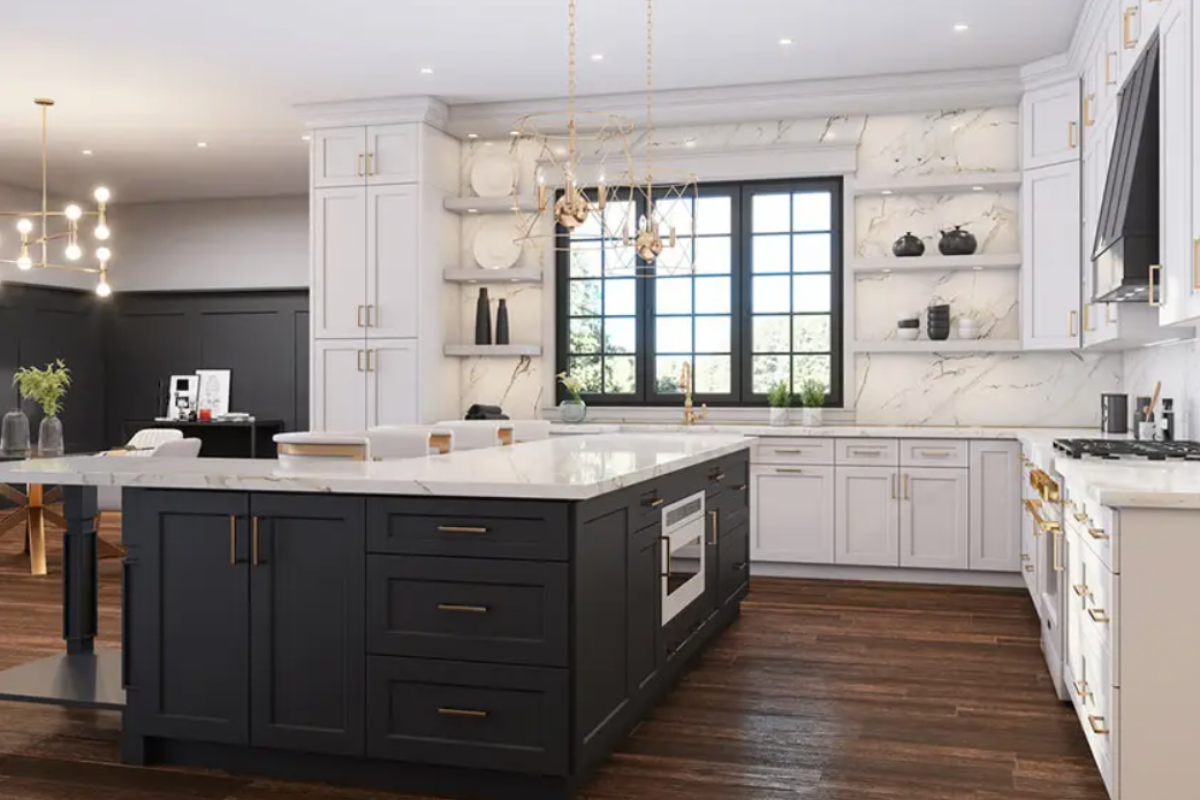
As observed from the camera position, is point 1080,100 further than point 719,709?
Yes

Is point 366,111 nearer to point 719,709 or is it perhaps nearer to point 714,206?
point 714,206

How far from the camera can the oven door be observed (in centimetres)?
392

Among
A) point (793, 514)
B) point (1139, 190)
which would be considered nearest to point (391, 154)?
point (793, 514)

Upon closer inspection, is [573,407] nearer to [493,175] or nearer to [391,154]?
[493,175]

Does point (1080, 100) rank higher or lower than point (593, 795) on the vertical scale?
higher

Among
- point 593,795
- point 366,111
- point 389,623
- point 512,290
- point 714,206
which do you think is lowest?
point 593,795

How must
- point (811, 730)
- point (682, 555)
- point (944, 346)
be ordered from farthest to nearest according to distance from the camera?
point (944, 346) → point (682, 555) → point (811, 730)

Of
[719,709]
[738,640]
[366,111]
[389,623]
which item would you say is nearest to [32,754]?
[389,623]

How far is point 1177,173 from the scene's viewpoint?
11.6 ft

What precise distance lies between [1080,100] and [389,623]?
15.9 ft

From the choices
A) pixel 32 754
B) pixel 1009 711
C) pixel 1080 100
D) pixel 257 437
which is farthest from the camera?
pixel 257 437

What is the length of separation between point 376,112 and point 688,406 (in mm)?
2607

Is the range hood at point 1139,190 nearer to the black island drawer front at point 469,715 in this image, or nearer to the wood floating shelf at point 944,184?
the wood floating shelf at point 944,184

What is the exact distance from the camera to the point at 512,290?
771 cm
